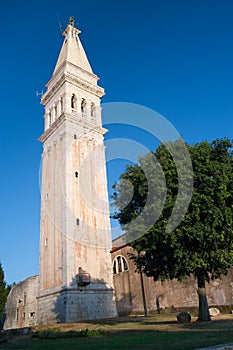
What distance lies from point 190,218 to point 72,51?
35.5m

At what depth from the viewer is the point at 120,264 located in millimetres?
42531

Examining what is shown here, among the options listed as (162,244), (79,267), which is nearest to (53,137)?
(79,267)

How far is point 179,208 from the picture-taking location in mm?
16734

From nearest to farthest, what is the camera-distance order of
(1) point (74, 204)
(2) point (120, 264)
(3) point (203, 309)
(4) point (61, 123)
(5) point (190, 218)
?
(5) point (190, 218)
(3) point (203, 309)
(1) point (74, 204)
(4) point (61, 123)
(2) point (120, 264)

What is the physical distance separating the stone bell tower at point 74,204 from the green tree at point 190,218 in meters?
12.1

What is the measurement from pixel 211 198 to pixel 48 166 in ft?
81.9

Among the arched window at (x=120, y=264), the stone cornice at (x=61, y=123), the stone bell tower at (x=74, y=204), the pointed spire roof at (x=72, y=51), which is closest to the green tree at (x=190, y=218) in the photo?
the stone bell tower at (x=74, y=204)

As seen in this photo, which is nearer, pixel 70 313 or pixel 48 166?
pixel 70 313

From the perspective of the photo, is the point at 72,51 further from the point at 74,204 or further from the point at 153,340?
the point at 153,340

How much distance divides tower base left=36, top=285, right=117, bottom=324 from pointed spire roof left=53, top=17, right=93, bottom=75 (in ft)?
93.1

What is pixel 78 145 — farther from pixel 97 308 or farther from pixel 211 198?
pixel 211 198

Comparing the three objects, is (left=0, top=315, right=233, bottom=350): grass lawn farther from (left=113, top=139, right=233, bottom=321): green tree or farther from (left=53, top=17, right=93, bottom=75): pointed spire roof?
(left=53, top=17, right=93, bottom=75): pointed spire roof

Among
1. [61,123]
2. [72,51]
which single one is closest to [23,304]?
[61,123]

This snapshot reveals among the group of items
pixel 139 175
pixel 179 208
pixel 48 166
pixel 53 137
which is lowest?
pixel 179 208
